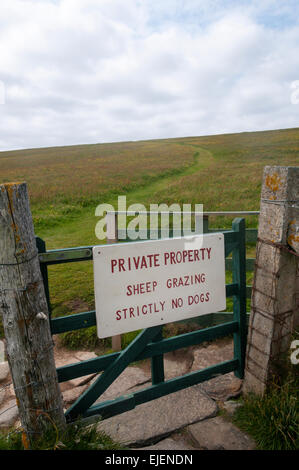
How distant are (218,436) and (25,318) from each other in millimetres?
1899

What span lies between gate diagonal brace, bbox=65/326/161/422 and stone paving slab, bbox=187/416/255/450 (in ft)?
2.74

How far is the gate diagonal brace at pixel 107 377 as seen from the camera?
9.21ft

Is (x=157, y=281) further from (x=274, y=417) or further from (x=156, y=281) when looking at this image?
(x=274, y=417)

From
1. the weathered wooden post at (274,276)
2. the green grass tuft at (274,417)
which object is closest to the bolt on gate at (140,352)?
the weathered wooden post at (274,276)

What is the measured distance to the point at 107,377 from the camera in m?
2.86

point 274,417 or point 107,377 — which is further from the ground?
point 107,377

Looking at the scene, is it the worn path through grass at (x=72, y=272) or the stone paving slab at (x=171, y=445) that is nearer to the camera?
the stone paving slab at (x=171, y=445)

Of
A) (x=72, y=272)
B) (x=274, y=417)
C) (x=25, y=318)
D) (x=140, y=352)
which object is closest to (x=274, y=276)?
(x=274, y=417)

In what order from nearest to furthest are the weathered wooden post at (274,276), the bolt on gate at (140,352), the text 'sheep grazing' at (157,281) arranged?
the bolt on gate at (140,352), the text 'sheep grazing' at (157,281), the weathered wooden post at (274,276)

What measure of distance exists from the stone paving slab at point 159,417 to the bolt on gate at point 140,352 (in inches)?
7.7

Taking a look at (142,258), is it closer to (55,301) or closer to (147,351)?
(147,351)

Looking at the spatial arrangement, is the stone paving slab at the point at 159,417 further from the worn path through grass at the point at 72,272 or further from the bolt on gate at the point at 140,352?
the worn path through grass at the point at 72,272

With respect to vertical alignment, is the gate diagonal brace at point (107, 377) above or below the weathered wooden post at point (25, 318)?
below

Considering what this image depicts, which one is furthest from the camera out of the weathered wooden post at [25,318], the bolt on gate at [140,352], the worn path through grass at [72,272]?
the worn path through grass at [72,272]
